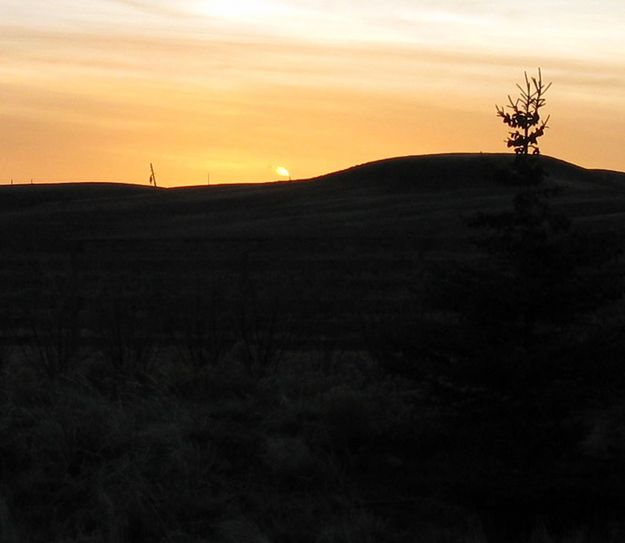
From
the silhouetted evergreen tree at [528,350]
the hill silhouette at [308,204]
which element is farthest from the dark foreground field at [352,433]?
the hill silhouette at [308,204]

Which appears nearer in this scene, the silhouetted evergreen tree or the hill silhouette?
the silhouetted evergreen tree

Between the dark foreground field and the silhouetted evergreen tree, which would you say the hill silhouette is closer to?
the dark foreground field

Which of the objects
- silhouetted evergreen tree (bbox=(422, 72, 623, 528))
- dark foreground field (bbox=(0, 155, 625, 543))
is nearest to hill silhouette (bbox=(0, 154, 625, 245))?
dark foreground field (bbox=(0, 155, 625, 543))

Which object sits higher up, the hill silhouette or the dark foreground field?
the hill silhouette

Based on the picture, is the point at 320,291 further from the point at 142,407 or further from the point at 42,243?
the point at 42,243

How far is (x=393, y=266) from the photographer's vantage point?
39.8 metres

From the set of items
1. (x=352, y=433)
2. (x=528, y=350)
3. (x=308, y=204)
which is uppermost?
(x=308, y=204)

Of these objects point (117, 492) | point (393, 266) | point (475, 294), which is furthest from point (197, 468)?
point (393, 266)

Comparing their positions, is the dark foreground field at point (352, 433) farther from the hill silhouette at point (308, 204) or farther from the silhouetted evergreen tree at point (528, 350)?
the hill silhouette at point (308, 204)

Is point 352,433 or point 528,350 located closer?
point 528,350

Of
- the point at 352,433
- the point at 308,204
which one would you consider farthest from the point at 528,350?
the point at 308,204

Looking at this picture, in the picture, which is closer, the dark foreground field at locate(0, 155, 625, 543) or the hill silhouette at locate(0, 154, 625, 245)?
the dark foreground field at locate(0, 155, 625, 543)

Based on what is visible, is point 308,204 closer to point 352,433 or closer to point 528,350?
point 352,433

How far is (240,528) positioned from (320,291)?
22.1m
